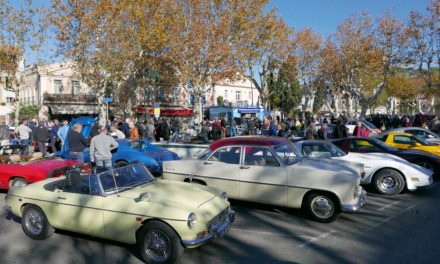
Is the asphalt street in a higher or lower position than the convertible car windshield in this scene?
lower

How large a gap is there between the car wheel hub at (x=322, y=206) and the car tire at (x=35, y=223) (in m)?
4.48

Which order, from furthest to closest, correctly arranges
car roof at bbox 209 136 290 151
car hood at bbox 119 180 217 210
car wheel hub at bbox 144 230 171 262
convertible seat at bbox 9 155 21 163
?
convertible seat at bbox 9 155 21 163, car roof at bbox 209 136 290 151, car hood at bbox 119 180 217 210, car wheel hub at bbox 144 230 171 262

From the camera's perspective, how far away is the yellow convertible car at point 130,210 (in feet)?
13.9

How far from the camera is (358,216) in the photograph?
→ 249 inches

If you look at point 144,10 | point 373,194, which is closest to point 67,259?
point 373,194

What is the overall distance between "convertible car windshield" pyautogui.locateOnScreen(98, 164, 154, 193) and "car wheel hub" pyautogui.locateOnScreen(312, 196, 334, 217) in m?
2.95

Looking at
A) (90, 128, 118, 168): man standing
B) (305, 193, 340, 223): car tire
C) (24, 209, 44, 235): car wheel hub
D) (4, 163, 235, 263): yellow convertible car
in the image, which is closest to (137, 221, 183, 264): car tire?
(4, 163, 235, 263): yellow convertible car

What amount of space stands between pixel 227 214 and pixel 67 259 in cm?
233

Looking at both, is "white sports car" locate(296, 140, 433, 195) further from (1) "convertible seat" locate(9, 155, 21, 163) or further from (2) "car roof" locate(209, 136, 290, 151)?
(1) "convertible seat" locate(9, 155, 21, 163)

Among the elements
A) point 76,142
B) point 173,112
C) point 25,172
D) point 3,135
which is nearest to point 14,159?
point 25,172

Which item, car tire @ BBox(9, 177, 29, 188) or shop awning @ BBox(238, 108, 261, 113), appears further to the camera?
shop awning @ BBox(238, 108, 261, 113)

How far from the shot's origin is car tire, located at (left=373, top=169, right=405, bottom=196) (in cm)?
772

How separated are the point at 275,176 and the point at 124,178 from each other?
9.03 ft

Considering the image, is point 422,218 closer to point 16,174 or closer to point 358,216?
point 358,216
